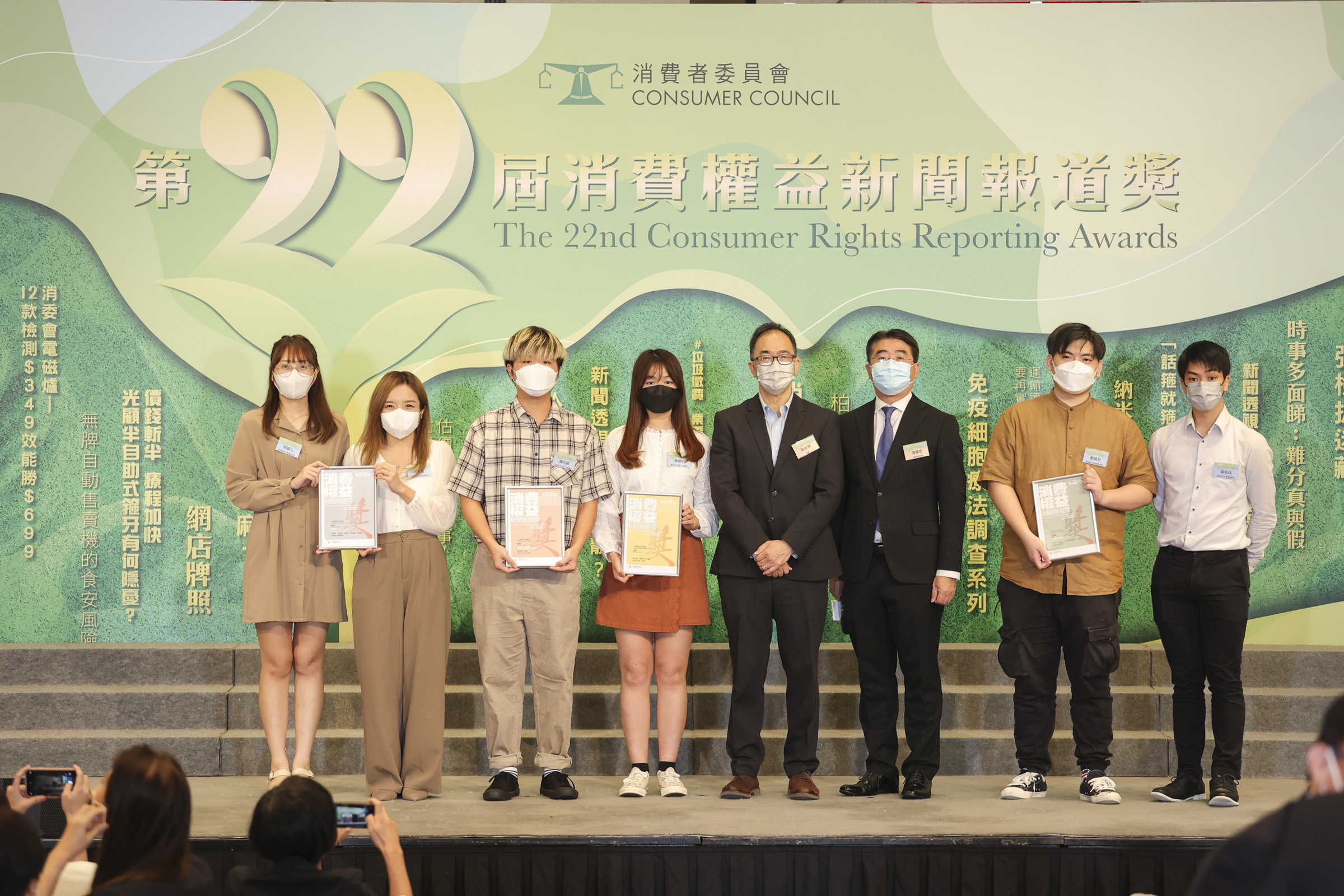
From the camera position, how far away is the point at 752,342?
418 centimetres

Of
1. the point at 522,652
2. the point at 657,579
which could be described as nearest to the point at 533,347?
the point at 657,579

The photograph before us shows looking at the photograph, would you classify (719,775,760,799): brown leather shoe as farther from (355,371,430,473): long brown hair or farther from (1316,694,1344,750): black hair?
(1316,694,1344,750): black hair

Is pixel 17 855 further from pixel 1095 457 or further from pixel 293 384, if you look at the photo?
pixel 1095 457

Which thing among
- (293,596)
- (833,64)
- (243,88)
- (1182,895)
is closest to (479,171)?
(243,88)

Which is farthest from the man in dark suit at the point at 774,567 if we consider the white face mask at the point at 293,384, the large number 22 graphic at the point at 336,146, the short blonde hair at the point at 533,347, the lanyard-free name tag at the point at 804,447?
the large number 22 graphic at the point at 336,146

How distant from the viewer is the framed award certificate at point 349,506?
4.01 meters

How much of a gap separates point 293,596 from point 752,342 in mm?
1956

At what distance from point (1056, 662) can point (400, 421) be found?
260 centimetres

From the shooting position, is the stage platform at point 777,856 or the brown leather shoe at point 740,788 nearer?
the stage platform at point 777,856

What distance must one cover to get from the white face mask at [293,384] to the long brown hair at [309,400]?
0.04m

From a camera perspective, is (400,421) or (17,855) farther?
(400,421)

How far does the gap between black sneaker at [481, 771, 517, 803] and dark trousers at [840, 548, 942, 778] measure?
132cm

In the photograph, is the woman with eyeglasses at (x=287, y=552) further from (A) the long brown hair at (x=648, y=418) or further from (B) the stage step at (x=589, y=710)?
(A) the long brown hair at (x=648, y=418)

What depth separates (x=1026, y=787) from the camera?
406 cm
